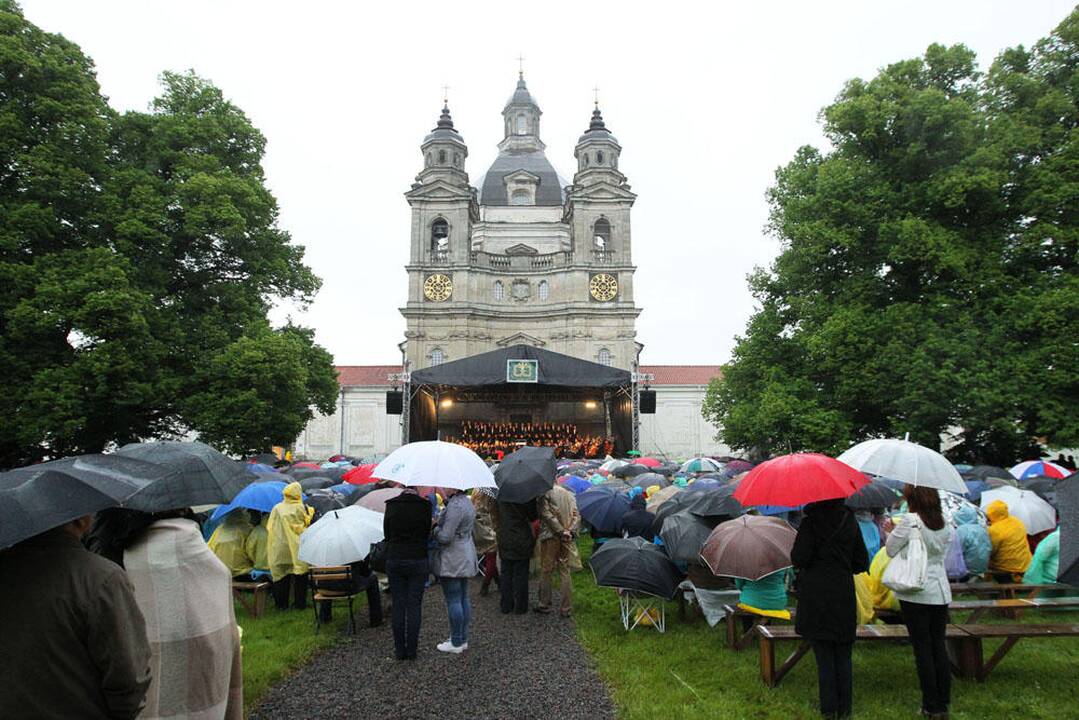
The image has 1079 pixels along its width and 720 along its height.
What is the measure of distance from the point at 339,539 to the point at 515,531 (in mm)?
1799

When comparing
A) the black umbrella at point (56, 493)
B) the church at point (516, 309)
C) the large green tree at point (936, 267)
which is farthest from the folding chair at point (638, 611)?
the church at point (516, 309)

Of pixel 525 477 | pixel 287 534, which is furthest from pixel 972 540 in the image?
pixel 287 534

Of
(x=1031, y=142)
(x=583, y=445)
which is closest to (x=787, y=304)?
(x=1031, y=142)

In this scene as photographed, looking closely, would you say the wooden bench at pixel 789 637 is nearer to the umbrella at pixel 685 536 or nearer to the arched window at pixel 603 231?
the umbrella at pixel 685 536

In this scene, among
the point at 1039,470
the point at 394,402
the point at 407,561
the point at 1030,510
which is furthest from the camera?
the point at 394,402

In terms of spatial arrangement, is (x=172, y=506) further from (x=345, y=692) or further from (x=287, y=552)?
(x=287, y=552)

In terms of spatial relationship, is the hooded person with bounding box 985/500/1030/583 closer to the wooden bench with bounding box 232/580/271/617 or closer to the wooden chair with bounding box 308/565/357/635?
the wooden chair with bounding box 308/565/357/635

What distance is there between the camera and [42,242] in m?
14.2

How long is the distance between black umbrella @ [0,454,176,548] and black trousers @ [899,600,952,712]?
433 cm

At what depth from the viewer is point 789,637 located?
4445 millimetres

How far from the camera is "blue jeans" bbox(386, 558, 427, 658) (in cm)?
523

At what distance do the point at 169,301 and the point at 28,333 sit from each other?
3.51 meters

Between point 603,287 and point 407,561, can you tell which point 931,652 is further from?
point 603,287

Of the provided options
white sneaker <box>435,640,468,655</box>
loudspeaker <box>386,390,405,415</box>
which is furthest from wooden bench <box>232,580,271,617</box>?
loudspeaker <box>386,390,405,415</box>
